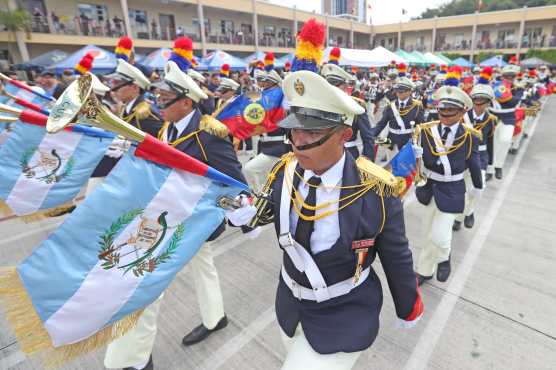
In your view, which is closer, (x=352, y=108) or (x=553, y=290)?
(x=352, y=108)

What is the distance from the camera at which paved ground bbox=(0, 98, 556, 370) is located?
289cm

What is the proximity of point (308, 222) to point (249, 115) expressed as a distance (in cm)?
342

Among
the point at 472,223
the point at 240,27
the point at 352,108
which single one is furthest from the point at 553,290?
the point at 240,27

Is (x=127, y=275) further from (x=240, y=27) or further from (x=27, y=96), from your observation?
(x=240, y=27)

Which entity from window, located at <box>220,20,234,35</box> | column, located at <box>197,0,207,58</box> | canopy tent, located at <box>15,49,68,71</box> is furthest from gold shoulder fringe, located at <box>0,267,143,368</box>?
window, located at <box>220,20,234,35</box>

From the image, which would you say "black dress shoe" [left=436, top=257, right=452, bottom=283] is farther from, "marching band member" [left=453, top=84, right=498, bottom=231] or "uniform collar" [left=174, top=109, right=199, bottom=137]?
"uniform collar" [left=174, top=109, right=199, bottom=137]

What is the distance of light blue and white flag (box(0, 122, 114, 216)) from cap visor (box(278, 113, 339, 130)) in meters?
2.27

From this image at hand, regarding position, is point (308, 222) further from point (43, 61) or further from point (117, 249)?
point (43, 61)

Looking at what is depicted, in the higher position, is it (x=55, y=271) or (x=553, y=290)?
(x=55, y=271)

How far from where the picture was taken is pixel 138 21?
26.4 m

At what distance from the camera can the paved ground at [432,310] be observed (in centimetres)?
289

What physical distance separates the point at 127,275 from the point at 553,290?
4416mm

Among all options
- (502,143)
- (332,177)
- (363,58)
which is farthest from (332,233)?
(363,58)

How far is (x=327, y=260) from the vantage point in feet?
5.92
